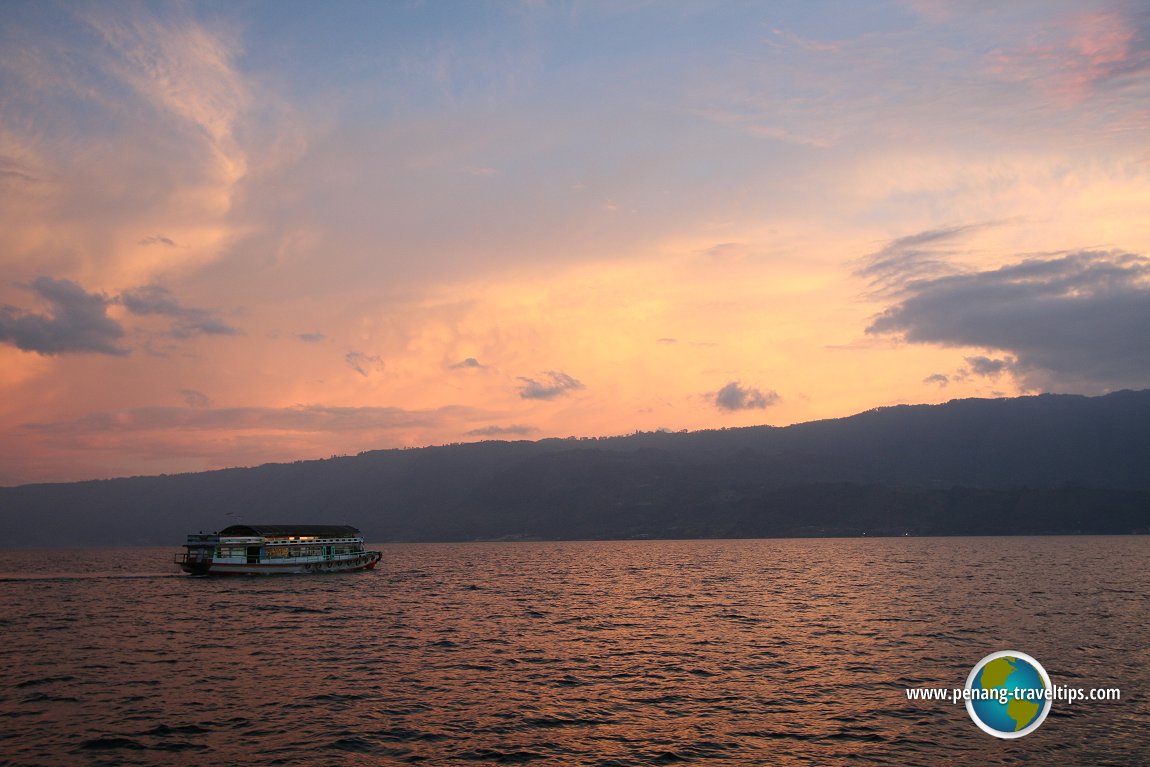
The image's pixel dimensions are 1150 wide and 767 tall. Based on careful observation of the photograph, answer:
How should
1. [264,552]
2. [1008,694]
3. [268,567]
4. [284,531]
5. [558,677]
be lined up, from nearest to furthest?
[1008,694], [558,677], [268,567], [264,552], [284,531]

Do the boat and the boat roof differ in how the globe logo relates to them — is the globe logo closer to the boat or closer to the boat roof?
the boat roof

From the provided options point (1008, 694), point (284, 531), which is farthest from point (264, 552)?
point (1008, 694)

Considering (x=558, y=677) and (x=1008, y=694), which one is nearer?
(x=1008, y=694)

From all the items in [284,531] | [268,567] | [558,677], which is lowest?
[268,567]

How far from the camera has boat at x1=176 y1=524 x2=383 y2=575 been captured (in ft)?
470

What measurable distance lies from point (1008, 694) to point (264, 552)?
132m

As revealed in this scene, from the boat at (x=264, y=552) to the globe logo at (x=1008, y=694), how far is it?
410ft

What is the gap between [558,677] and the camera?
2055 inches

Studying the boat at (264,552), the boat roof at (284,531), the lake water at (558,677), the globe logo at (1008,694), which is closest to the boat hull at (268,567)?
the boat at (264,552)

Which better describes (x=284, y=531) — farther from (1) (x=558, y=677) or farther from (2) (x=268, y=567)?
(1) (x=558, y=677)

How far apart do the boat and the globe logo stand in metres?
125

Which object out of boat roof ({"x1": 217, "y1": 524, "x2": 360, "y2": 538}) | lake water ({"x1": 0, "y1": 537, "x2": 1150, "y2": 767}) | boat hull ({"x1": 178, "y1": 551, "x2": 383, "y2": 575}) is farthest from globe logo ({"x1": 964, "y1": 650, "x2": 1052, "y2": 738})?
boat hull ({"x1": 178, "y1": 551, "x2": 383, "y2": 575})

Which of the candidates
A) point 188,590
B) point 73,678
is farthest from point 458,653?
point 188,590

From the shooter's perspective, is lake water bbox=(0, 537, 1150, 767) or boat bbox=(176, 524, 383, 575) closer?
lake water bbox=(0, 537, 1150, 767)
